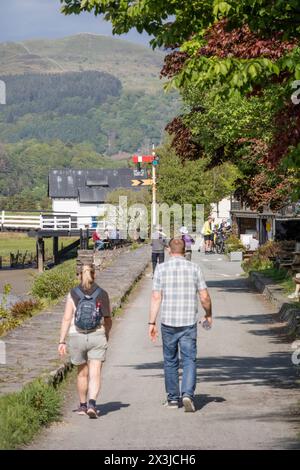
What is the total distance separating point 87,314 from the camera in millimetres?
10859

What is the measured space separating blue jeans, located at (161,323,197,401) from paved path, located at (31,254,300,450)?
0.94 ft

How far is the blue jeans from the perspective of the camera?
11453 mm

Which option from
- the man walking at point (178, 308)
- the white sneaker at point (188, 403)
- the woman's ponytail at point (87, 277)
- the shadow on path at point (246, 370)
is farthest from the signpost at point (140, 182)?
the woman's ponytail at point (87, 277)

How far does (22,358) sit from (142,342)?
4426mm

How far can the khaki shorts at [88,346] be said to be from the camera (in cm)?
1096

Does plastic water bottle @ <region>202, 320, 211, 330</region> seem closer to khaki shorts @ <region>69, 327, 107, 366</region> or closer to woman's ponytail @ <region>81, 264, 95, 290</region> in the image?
khaki shorts @ <region>69, 327, 107, 366</region>

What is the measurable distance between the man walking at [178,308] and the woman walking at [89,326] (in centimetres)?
85

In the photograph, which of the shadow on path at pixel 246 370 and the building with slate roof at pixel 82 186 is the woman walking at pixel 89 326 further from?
the building with slate roof at pixel 82 186

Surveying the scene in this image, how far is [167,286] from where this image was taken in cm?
1160

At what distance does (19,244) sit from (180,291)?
404 ft

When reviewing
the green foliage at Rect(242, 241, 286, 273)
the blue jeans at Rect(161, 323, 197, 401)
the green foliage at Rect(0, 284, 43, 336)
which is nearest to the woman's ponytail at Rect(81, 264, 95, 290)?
the blue jeans at Rect(161, 323, 197, 401)

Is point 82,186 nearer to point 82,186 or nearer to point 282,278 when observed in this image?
point 82,186

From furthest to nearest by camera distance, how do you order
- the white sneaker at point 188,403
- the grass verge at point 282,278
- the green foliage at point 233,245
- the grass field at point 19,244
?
1. the grass field at point 19,244
2. the green foliage at point 233,245
3. the grass verge at point 282,278
4. the white sneaker at point 188,403
